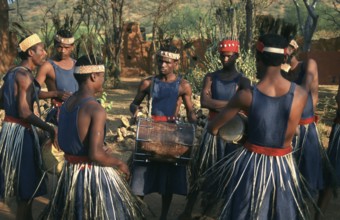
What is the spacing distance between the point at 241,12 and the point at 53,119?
25.0ft

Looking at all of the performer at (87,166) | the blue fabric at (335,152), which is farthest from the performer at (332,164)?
the performer at (87,166)

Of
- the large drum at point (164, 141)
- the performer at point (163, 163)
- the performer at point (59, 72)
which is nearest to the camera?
the large drum at point (164, 141)

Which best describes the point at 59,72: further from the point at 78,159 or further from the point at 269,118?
the point at 269,118

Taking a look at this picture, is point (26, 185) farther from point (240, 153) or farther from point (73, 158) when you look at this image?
point (240, 153)

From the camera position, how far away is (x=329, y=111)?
10.4 m

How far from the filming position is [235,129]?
10.6ft

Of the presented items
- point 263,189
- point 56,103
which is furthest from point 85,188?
point 56,103

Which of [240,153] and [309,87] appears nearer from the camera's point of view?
[240,153]

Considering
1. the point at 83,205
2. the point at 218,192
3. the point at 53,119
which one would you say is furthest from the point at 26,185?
the point at 218,192

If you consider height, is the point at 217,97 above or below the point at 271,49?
below

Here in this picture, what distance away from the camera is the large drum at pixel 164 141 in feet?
13.7

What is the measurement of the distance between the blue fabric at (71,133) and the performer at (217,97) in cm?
156

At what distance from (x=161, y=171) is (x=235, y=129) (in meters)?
1.55

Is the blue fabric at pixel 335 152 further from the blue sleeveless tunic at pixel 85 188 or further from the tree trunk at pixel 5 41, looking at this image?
the tree trunk at pixel 5 41
